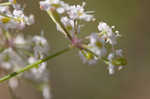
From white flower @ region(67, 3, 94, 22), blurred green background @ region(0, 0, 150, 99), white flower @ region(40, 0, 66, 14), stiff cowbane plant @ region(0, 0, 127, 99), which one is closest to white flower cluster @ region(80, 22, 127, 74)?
stiff cowbane plant @ region(0, 0, 127, 99)

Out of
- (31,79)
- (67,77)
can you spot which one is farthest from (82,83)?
(31,79)

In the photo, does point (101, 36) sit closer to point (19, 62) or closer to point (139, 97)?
point (19, 62)

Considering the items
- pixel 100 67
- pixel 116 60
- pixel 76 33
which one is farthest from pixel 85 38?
pixel 100 67

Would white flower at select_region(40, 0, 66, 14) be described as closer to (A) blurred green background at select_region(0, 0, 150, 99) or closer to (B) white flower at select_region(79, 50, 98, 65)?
(B) white flower at select_region(79, 50, 98, 65)

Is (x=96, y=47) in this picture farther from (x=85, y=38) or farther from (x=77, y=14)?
(x=77, y=14)

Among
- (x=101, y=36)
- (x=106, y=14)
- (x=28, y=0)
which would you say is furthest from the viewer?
(x=106, y=14)

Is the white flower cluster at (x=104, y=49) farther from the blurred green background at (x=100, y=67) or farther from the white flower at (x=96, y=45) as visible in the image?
the blurred green background at (x=100, y=67)
